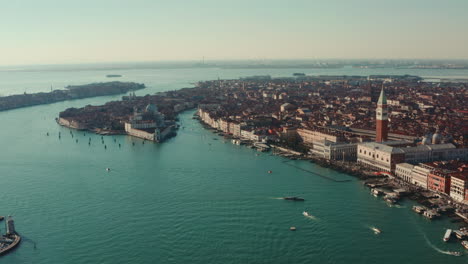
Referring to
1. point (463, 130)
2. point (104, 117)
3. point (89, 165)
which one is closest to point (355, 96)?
point (463, 130)

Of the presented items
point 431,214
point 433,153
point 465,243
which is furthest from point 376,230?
point 433,153

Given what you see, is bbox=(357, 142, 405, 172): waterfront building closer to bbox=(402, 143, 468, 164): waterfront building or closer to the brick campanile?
bbox=(402, 143, 468, 164): waterfront building

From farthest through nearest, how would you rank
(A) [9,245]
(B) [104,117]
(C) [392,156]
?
(B) [104,117] → (C) [392,156] → (A) [9,245]

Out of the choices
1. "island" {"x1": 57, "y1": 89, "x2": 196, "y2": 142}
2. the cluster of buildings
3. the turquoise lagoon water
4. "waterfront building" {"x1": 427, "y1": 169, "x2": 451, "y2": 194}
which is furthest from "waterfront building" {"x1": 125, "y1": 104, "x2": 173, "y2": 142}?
"waterfront building" {"x1": 427, "y1": 169, "x2": 451, "y2": 194}

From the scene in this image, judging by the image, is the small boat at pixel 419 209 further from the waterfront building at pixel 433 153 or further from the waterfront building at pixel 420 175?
the waterfront building at pixel 433 153

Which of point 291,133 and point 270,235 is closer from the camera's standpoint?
point 270,235

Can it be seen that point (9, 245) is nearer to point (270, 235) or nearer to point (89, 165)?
point (270, 235)

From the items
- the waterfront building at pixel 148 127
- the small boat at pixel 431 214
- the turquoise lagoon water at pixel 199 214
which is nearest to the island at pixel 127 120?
the waterfront building at pixel 148 127
